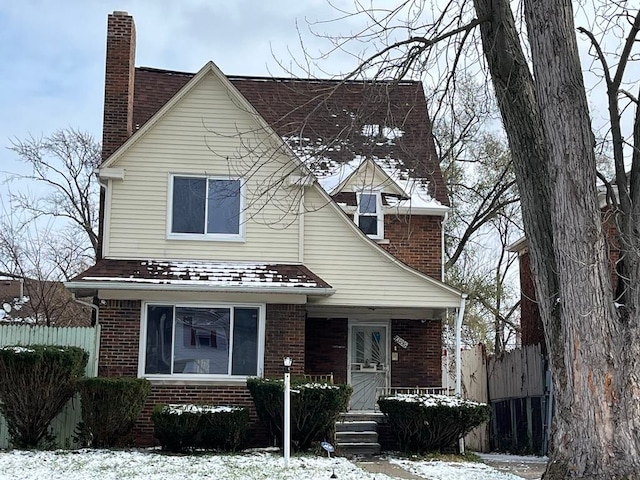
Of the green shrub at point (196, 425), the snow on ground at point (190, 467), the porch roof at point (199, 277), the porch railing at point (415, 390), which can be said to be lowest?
the snow on ground at point (190, 467)

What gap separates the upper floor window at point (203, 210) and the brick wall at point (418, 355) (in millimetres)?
4776

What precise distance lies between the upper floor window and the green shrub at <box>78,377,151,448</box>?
3.45 meters

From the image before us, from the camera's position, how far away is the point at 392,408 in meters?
15.3

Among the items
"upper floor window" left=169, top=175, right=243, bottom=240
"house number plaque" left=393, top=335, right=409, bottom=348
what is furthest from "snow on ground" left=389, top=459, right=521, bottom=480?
"upper floor window" left=169, top=175, right=243, bottom=240

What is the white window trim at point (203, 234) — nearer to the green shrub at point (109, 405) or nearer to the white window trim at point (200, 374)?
the white window trim at point (200, 374)

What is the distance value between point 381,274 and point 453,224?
47.3 feet

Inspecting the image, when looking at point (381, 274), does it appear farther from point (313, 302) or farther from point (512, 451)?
point (512, 451)

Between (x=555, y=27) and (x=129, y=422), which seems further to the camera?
(x=129, y=422)

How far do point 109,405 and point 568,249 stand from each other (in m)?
8.07

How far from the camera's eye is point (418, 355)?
18.8 metres

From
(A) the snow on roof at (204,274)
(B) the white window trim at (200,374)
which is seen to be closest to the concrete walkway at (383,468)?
(B) the white window trim at (200,374)

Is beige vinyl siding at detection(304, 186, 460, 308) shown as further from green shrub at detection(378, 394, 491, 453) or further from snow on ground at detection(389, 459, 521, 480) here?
snow on ground at detection(389, 459, 521, 480)

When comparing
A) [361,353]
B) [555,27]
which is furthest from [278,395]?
[555,27]

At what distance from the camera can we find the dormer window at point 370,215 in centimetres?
1911
